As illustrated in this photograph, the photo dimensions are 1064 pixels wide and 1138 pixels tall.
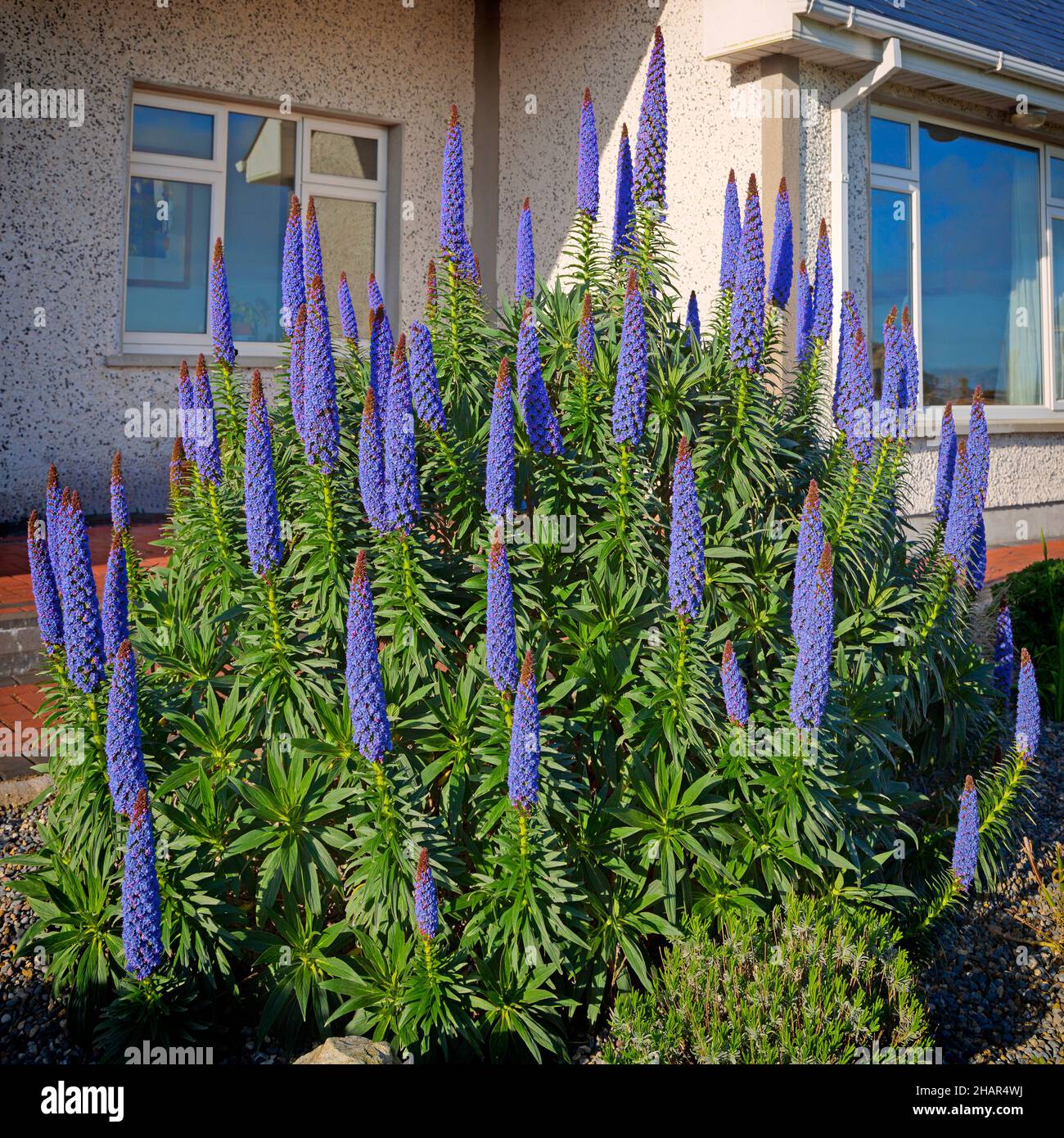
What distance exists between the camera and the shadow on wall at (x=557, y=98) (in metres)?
8.66

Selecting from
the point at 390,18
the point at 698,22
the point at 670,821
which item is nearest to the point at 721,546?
the point at 670,821

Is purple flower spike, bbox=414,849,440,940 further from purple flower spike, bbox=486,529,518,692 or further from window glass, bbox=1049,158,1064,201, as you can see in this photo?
window glass, bbox=1049,158,1064,201

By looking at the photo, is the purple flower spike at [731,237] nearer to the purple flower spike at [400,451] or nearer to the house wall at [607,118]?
the purple flower spike at [400,451]

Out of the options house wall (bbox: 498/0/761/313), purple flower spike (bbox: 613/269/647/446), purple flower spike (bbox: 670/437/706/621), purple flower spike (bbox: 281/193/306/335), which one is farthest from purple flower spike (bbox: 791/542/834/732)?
house wall (bbox: 498/0/761/313)

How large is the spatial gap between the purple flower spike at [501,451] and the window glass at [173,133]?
21.5ft

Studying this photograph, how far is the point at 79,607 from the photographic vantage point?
275cm

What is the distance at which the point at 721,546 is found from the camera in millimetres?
3318

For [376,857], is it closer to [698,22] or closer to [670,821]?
[670,821]

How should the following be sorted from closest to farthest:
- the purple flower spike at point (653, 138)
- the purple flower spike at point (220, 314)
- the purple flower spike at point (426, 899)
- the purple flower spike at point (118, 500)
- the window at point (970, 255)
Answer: the purple flower spike at point (426, 899), the purple flower spike at point (118, 500), the purple flower spike at point (220, 314), the purple flower spike at point (653, 138), the window at point (970, 255)

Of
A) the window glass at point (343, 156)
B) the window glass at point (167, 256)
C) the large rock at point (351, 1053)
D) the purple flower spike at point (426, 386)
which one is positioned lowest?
the large rock at point (351, 1053)

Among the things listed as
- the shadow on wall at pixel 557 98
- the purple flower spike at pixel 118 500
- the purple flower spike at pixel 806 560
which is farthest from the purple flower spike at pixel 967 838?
the shadow on wall at pixel 557 98

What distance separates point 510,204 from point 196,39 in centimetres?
282

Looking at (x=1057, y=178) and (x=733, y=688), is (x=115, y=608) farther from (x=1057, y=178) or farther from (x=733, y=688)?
(x=1057, y=178)
